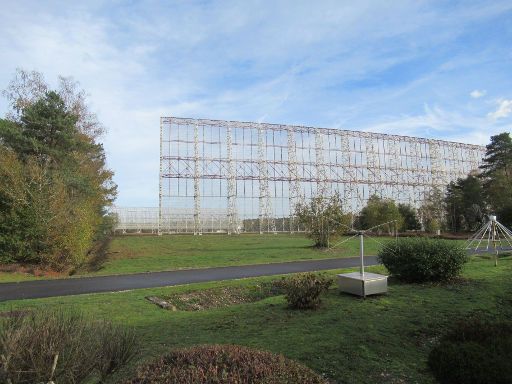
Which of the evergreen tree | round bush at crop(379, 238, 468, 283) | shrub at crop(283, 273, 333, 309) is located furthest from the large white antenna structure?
the evergreen tree

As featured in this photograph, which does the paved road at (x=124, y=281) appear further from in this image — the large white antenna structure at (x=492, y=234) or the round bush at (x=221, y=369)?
the round bush at (x=221, y=369)

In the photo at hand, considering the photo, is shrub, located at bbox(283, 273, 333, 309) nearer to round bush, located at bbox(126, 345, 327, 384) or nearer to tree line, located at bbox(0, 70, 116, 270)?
round bush, located at bbox(126, 345, 327, 384)

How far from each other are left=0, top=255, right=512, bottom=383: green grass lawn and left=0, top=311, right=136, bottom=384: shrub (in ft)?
4.95

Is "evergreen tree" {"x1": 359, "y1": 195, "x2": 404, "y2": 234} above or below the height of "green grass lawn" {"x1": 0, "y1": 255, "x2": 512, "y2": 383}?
above

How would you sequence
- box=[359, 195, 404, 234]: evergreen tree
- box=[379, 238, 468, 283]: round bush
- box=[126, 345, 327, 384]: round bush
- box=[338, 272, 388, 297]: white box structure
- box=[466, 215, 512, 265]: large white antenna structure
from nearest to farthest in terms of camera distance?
box=[126, 345, 327, 384]: round bush, box=[338, 272, 388, 297]: white box structure, box=[379, 238, 468, 283]: round bush, box=[466, 215, 512, 265]: large white antenna structure, box=[359, 195, 404, 234]: evergreen tree

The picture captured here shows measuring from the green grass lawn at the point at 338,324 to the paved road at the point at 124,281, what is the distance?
5.76 feet

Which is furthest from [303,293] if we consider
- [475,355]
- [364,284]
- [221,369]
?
[221,369]

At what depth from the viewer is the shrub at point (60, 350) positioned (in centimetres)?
342

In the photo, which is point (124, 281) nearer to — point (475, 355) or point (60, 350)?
point (60, 350)

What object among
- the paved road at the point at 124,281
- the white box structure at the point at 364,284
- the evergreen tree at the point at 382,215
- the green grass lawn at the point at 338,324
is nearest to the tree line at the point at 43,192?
the paved road at the point at 124,281

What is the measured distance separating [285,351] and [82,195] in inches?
866

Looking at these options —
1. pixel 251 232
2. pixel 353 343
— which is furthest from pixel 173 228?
pixel 353 343

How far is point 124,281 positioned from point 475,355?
12.8 m

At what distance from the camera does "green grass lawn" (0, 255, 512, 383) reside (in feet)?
19.2
